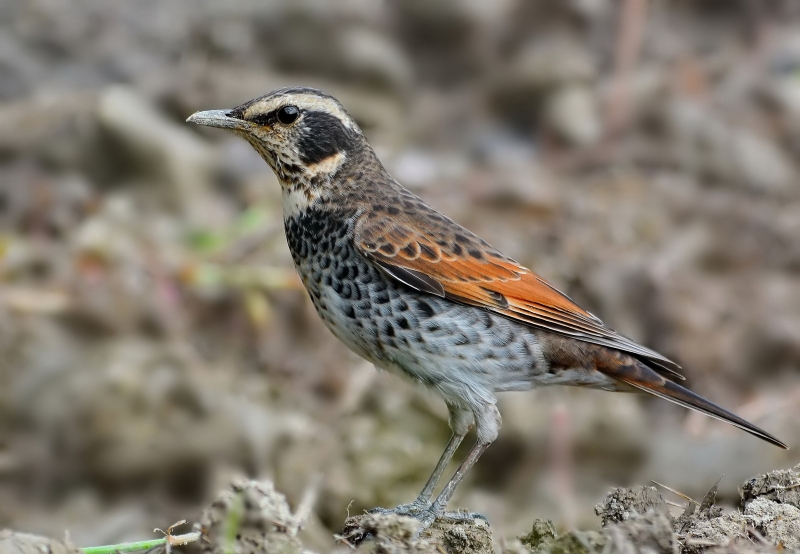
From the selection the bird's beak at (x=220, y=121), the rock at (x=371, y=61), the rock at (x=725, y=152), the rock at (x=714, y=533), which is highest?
the rock at (x=725, y=152)

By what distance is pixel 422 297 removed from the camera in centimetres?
538

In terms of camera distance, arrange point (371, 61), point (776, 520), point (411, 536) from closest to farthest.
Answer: point (411, 536), point (776, 520), point (371, 61)

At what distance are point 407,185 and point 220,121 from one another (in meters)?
4.95

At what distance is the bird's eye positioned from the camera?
558 cm

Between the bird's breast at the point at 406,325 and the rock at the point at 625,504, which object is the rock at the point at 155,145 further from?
the rock at the point at 625,504

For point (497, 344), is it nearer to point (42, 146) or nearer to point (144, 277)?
point (144, 277)

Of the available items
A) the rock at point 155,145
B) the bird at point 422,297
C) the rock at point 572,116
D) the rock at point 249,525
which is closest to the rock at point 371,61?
the rock at point 572,116

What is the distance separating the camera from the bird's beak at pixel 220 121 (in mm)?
5504

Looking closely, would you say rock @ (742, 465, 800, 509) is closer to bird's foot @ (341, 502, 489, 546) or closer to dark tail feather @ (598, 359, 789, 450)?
dark tail feather @ (598, 359, 789, 450)

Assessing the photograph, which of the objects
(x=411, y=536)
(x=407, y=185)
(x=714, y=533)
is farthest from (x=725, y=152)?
(x=411, y=536)

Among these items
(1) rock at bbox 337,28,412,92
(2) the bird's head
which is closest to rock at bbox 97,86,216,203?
(1) rock at bbox 337,28,412,92

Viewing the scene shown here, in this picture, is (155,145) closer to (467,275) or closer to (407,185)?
(407,185)

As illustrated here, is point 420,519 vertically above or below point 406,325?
below

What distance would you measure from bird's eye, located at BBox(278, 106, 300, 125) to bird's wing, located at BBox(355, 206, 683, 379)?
0.62 metres
